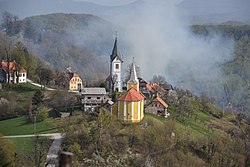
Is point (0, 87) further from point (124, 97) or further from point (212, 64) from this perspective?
point (212, 64)

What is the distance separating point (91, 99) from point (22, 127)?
485cm

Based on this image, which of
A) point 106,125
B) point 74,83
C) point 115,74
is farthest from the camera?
point 74,83

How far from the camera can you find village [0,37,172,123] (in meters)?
23.8

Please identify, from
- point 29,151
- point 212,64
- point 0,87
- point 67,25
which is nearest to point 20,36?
point 67,25

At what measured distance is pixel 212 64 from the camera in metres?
69.2

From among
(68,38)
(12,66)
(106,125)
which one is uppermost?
(68,38)

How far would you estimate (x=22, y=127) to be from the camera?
2342cm

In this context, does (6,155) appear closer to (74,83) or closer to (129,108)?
(129,108)

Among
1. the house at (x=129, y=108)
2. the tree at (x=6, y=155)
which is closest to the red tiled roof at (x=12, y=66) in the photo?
the house at (x=129, y=108)

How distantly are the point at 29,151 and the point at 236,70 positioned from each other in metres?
49.9

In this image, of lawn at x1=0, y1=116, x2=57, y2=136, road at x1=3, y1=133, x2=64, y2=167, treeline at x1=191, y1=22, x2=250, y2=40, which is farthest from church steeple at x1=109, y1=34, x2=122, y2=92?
treeline at x1=191, y1=22, x2=250, y2=40

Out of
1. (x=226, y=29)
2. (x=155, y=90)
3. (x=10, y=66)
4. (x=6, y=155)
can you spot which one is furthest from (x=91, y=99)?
(x=226, y=29)

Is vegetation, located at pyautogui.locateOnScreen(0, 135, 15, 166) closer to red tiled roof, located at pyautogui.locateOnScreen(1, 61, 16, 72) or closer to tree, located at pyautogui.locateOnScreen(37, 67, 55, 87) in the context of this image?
red tiled roof, located at pyautogui.locateOnScreen(1, 61, 16, 72)

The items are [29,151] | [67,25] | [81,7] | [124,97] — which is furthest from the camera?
[81,7]
